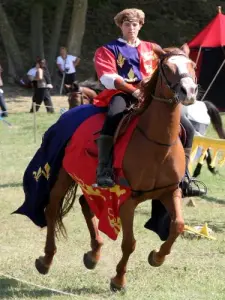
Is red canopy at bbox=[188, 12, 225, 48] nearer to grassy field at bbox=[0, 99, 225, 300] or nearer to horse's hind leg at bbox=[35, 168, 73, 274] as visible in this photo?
grassy field at bbox=[0, 99, 225, 300]

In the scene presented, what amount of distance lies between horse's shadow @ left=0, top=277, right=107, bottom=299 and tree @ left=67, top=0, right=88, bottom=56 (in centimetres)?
2013

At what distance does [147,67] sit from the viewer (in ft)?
19.9

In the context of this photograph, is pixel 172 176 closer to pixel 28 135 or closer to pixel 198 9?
pixel 28 135

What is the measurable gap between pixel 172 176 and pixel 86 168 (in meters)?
0.83

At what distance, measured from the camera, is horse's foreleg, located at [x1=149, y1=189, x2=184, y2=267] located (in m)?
5.69

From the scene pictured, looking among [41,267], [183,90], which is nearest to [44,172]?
[41,267]

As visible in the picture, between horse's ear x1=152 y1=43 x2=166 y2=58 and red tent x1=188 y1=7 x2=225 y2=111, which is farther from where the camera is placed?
red tent x1=188 y1=7 x2=225 y2=111

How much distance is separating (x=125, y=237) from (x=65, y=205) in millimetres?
1236

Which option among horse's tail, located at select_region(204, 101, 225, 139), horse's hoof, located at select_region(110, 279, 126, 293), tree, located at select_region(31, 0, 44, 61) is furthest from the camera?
tree, located at select_region(31, 0, 44, 61)

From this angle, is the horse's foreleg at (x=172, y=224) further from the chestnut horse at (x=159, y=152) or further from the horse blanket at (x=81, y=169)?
the horse blanket at (x=81, y=169)

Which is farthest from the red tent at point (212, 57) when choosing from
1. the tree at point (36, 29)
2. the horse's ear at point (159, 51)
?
the horse's ear at point (159, 51)

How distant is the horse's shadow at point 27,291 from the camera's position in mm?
5964

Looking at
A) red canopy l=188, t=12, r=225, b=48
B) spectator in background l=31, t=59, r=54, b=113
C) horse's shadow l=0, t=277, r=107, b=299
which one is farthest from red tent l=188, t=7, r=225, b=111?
horse's shadow l=0, t=277, r=107, b=299

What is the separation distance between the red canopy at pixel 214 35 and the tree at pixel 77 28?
20.9 ft
